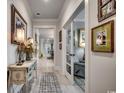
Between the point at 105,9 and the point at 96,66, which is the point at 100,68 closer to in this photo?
the point at 96,66

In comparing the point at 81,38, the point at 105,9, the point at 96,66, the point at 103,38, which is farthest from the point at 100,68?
the point at 81,38

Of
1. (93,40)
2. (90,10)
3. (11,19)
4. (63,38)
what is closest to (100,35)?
(93,40)

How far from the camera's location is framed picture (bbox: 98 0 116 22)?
1.66 meters

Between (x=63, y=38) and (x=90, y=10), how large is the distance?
4424mm

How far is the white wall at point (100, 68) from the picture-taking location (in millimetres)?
1711

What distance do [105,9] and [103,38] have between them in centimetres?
35

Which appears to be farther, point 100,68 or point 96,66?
point 96,66

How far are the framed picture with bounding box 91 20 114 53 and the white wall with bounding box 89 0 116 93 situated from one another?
7 centimetres

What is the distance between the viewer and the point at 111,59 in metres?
1.72

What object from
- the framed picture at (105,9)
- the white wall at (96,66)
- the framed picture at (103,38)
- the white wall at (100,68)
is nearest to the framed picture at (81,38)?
the white wall at (96,66)

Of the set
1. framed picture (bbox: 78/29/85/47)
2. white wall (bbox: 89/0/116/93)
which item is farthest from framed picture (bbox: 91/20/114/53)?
framed picture (bbox: 78/29/85/47)

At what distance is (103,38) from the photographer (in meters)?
1.90

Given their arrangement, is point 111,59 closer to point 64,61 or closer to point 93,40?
point 93,40

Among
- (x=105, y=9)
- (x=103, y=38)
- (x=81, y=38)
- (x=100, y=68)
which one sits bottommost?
(x=100, y=68)
